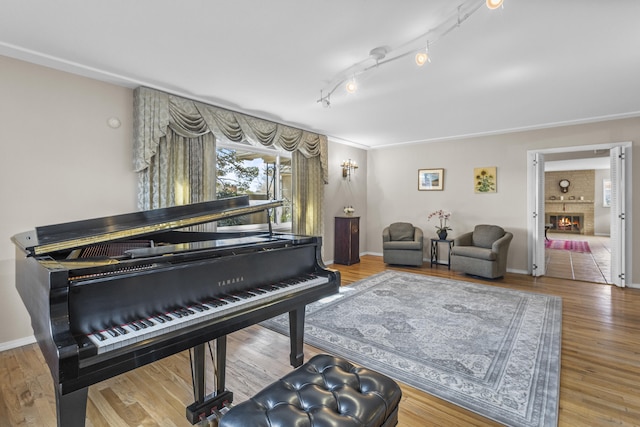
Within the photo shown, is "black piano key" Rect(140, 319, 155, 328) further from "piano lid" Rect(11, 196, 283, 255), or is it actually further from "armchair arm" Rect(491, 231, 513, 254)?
"armchair arm" Rect(491, 231, 513, 254)

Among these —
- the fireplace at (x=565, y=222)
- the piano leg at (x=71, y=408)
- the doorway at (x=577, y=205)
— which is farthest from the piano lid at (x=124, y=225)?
the fireplace at (x=565, y=222)

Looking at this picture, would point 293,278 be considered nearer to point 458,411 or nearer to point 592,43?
point 458,411

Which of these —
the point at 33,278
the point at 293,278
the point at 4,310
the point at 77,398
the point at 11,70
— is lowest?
the point at 4,310

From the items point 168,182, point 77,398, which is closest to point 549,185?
point 168,182

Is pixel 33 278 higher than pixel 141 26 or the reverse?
the reverse

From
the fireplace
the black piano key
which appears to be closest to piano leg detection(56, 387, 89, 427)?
the black piano key

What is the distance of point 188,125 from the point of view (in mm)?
3604

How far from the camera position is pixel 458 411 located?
1839 mm

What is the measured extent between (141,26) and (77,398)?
236 cm

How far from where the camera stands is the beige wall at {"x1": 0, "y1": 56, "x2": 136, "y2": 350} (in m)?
2.62

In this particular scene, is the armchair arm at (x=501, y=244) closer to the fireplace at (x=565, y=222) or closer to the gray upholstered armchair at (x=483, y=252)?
the gray upholstered armchair at (x=483, y=252)

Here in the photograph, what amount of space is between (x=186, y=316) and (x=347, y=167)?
17.6 feet

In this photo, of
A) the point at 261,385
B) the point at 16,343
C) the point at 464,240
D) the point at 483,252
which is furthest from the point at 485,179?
the point at 16,343

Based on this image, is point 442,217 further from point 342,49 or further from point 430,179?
point 342,49
